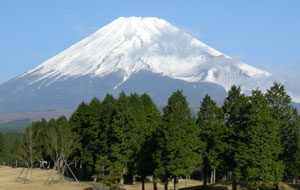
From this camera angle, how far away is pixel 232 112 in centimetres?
7625

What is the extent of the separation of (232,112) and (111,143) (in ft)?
78.9

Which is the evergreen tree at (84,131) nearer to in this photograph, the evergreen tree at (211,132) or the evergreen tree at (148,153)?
the evergreen tree at (148,153)

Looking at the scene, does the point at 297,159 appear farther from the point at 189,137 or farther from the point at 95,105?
the point at 95,105

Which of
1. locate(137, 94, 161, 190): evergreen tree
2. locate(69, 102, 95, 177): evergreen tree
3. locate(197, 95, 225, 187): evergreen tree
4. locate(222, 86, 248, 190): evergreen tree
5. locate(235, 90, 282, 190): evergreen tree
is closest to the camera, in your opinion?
locate(235, 90, 282, 190): evergreen tree

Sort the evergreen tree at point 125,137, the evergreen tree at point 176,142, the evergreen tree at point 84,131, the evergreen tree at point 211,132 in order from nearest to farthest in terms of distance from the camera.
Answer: the evergreen tree at point 176,142 → the evergreen tree at point 211,132 → the evergreen tree at point 125,137 → the evergreen tree at point 84,131

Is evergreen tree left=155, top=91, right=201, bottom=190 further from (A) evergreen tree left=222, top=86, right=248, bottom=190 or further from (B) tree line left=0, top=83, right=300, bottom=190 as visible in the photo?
(A) evergreen tree left=222, top=86, right=248, bottom=190

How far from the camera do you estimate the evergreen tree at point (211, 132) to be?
78812 mm

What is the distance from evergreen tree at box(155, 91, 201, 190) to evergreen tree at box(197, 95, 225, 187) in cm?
669

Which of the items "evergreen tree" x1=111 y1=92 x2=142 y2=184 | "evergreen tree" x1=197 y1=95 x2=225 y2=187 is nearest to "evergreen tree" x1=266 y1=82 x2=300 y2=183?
"evergreen tree" x1=197 y1=95 x2=225 y2=187

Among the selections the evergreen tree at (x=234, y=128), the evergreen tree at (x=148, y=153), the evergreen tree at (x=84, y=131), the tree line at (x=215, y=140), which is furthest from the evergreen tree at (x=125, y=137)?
the evergreen tree at (x=234, y=128)

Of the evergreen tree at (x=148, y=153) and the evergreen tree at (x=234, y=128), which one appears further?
the evergreen tree at (x=148, y=153)

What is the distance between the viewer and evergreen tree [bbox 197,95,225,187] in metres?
78.8

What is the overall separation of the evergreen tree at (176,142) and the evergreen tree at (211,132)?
6690 millimetres

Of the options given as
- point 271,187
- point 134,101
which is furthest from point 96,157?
point 271,187
